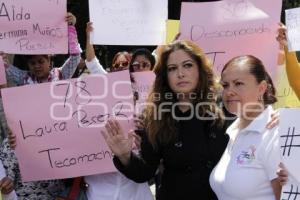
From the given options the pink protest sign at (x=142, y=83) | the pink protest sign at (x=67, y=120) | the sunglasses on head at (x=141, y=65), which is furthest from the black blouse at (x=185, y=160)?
the sunglasses on head at (x=141, y=65)

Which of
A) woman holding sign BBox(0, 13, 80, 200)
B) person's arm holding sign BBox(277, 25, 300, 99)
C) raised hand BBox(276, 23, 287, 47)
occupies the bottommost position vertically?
woman holding sign BBox(0, 13, 80, 200)

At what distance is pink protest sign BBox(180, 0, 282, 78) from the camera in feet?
12.1

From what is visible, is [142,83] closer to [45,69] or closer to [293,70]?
[45,69]

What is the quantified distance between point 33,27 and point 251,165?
1.98m

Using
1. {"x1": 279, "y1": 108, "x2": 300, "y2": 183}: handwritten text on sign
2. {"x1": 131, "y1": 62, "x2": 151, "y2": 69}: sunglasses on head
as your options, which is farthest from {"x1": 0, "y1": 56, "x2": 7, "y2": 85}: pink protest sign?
{"x1": 279, "y1": 108, "x2": 300, "y2": 183}: handwritten text on sign

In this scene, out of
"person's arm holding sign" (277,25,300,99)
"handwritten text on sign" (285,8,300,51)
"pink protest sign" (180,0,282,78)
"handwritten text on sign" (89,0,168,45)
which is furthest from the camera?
"handwritten text on sign" (89,0,168,45)

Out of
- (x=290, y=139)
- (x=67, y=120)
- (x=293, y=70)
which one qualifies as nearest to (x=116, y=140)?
(x=67, y=120)

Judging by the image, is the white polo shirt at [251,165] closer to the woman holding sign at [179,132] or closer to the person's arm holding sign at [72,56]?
the woman holding sign at [179,132]

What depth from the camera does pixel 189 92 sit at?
110 inches

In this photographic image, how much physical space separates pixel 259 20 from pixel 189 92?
1.19 metres

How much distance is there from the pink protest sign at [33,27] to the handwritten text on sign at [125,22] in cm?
32

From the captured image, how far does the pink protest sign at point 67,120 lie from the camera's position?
312cm

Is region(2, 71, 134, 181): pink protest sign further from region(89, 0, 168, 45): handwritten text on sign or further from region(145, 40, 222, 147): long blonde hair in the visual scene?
region(89, 0, 168, 45): handwritten text on sign

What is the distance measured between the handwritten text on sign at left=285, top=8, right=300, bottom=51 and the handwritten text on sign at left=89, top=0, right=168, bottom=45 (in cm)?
97
